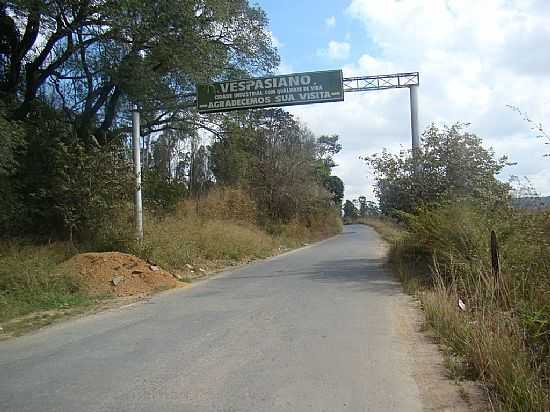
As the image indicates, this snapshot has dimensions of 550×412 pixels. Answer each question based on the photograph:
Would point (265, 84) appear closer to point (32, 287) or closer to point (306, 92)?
point (306, 92)

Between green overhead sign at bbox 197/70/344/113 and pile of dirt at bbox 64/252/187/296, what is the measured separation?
23.3ft

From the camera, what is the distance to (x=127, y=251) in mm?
18422

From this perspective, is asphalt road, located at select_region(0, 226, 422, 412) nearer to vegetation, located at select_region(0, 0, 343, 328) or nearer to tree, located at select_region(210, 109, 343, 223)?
vegetation, located at select_region(0, 0, 343, 328)

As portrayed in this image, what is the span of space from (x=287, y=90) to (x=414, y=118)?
4.72 metres

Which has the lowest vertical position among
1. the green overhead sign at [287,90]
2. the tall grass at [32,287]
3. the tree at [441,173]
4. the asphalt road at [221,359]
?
the asphalt road at [221,359]

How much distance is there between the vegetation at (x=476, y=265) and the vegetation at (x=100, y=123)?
8007 mm

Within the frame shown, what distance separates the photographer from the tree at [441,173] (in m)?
17.8

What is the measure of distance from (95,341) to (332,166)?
65.0m

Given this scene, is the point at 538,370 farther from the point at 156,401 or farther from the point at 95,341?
the point at 95,341

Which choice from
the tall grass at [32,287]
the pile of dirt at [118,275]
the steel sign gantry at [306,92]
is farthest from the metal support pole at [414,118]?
the tall grass at [32,287]

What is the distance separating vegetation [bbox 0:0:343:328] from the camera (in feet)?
58.2

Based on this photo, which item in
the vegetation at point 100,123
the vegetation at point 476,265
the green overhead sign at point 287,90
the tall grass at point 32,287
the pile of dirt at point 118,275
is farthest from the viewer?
the green overhead sign at point 287,90

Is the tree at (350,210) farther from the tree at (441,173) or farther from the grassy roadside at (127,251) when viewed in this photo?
the tree at (441,173)

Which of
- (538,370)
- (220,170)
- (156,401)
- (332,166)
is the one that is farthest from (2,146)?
(332,166)
